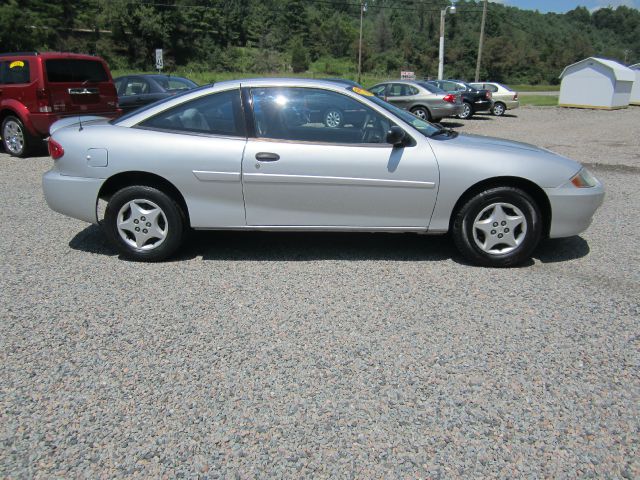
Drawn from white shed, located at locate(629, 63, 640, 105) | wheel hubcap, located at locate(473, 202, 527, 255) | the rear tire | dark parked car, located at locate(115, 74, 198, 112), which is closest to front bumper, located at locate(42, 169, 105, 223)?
wheel hubcap, located at locate(473, 202, 527, 255)

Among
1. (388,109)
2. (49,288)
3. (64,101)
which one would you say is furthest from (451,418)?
(64,101)

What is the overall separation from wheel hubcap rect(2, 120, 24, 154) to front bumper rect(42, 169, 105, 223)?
6.42 metres

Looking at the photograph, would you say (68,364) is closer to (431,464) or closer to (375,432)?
(375,432)

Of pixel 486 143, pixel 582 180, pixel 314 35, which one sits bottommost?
pixel 582 180

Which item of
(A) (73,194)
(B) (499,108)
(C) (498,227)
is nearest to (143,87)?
(A) (73,194)

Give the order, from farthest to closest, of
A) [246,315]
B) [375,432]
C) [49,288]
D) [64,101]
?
[64,101], [49,288], [246,315], [375,432]

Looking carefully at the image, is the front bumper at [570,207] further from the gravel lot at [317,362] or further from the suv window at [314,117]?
the suv window at [314,117]

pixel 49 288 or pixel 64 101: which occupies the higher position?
pixel 64 101

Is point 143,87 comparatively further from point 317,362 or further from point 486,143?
point 317,362

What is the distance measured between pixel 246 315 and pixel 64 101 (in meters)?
7.98

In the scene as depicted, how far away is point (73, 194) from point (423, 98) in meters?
14.3

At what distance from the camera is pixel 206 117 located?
14.9 feet

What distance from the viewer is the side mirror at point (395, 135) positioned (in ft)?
14.1

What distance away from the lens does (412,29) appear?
122 m
